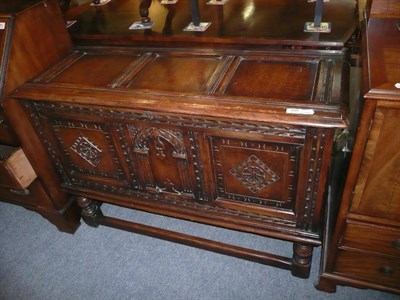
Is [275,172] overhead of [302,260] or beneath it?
overhead

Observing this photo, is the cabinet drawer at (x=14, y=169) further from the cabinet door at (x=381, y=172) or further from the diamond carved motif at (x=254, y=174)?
the cabinet door at (x=381, y=172)

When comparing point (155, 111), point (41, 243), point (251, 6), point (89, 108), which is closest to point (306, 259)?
point (155, 111)

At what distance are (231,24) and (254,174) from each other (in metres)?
0.73

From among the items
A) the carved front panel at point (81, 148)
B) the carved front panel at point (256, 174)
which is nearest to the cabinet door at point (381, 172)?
the carved front panel at point (256, 174)

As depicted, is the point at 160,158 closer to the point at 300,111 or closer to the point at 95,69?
the point at 95,69

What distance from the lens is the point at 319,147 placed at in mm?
998

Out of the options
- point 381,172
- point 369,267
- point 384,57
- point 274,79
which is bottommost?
point 369,267

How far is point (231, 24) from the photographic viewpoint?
1475 mm

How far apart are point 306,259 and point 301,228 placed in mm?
229

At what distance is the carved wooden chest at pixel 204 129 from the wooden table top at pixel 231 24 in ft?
0.23

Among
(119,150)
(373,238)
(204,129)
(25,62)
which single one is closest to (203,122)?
(204,129)

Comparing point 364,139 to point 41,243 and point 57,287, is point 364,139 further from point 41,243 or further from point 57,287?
point 41,243

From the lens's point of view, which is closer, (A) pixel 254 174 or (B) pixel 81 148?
(A) pixel 254 174

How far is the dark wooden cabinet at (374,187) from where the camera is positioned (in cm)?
83
